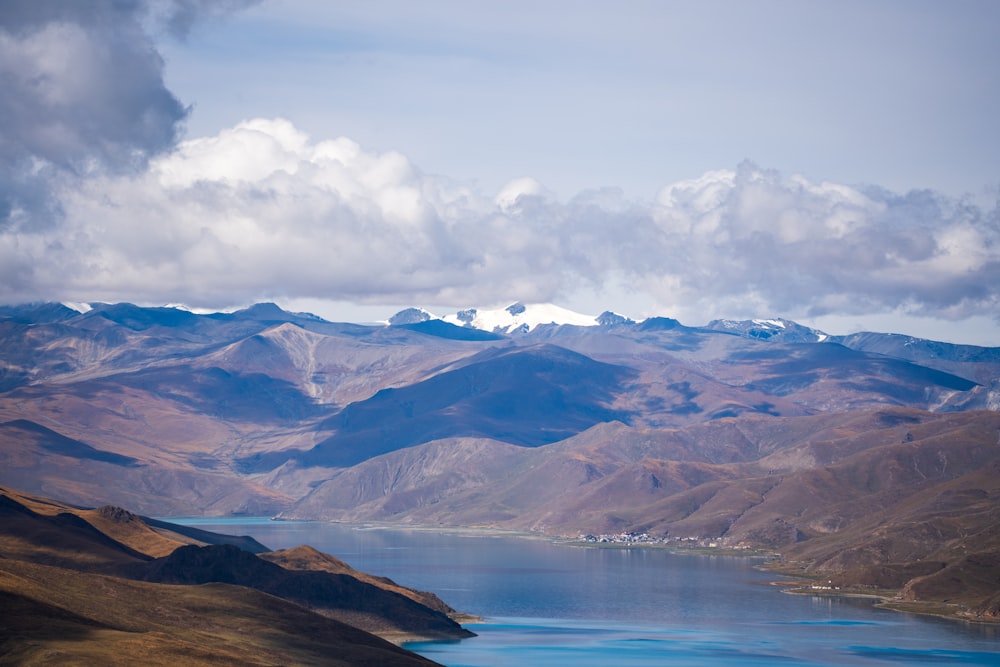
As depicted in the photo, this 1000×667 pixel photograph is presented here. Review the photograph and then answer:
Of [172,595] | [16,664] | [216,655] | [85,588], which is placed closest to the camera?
[16,664]

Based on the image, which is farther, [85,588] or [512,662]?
[512,662]

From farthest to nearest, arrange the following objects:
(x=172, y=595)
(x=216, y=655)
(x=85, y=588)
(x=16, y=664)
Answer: (x=172, y=595) → (x=85, y=588) → (x=216, y=655) → (x=16, y=664)

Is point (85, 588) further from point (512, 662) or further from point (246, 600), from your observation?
point (512, 662)

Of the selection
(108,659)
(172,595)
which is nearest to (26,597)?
(108,659)

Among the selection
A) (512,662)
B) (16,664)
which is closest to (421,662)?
(512,662)

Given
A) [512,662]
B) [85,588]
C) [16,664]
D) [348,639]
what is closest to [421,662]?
[348,639]

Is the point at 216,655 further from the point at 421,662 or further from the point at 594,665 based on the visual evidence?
the point at 594,665

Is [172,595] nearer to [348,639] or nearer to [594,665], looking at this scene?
[348,639]

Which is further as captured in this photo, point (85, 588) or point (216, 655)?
point (85, 588)
